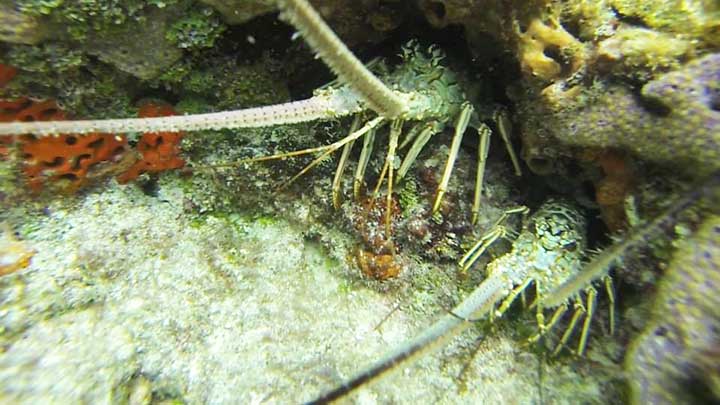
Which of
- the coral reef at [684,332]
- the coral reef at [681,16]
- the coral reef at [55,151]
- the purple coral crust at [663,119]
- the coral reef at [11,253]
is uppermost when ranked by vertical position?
the coral reef at [55,151]

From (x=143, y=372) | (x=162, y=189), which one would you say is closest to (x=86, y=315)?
(x=143, y=372)

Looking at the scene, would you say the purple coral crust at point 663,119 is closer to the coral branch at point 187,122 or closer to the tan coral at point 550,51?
the tan coral at point 550,51

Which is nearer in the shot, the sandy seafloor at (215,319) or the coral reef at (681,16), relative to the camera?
the coral reef at (681,16)

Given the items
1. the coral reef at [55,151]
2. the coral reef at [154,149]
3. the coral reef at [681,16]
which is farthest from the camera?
the coral reef at [154,149]

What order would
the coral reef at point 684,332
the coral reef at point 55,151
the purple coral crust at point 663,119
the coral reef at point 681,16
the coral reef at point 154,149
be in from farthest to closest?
1. the coral reef at point 154,149
2. the coral reef at point 55,151
3. the coral reef at point 681,16
4. the purple coral crust at point 663,119
5. the coral reef at point 684,332

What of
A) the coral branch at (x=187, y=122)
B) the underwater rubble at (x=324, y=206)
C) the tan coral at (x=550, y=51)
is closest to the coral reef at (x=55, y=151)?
the underwater rubble at (x=324, y=206)

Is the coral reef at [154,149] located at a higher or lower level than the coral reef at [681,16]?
higher

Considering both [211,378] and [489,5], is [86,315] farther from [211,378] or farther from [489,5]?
[489,5]
